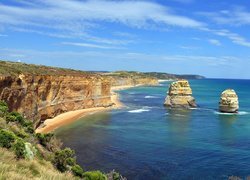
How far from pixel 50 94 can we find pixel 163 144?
25040 millimetres

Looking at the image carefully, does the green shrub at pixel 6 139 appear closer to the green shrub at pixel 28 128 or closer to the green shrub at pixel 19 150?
the green shrub at pixel 19 150

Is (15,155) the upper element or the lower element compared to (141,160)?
upper

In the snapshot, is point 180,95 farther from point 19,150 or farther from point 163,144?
point 19,150

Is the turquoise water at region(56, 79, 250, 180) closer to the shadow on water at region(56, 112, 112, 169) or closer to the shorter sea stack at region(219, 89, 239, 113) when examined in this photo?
the shadow on water at region(56, 112, 112, 169)

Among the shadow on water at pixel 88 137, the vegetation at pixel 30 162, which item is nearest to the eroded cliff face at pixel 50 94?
the shadow on water at pixel 88 137

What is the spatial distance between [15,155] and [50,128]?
37.9m

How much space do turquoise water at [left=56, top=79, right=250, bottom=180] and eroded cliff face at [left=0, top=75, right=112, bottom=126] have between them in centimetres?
531

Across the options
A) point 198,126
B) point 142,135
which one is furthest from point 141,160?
point 198,126

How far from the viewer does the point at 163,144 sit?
1719 inches

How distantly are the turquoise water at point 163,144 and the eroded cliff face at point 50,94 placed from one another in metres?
5.31

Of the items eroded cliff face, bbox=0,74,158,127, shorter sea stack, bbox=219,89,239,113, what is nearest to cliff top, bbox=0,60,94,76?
eroded cliff face, bbox=0,74,158,127

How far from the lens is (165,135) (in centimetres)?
4988

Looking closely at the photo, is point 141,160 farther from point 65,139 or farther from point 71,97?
point 71,97

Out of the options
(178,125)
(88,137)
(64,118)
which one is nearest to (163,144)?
(88,137)
